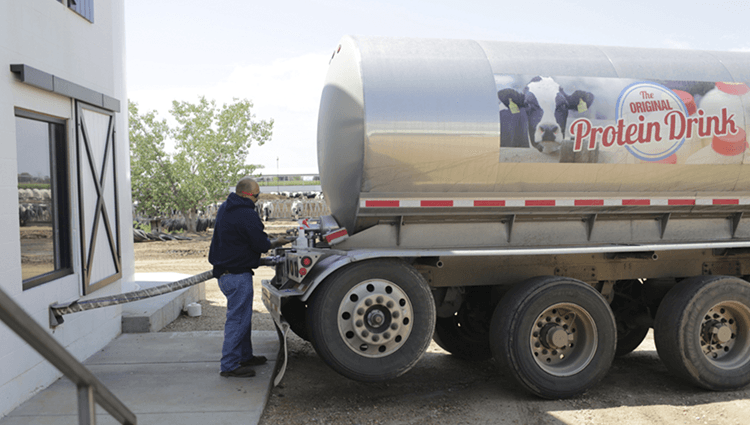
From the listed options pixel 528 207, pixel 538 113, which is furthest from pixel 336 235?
pixel 538 113

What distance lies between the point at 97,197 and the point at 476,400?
15.2 ft

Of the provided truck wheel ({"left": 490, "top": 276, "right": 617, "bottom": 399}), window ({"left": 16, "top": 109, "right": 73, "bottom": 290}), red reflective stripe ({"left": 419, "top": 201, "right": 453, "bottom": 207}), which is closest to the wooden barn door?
window ({"left": 16, "top": 109, "right": 73, "bottom": 290})

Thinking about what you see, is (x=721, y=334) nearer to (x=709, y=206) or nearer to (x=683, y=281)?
(x=683, y=281)

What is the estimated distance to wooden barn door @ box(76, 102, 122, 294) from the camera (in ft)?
20.6

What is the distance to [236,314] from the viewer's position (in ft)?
18.7

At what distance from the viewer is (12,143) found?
4.98 metres

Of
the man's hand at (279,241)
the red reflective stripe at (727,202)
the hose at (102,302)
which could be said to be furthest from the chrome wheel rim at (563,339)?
the hose at (102,302)

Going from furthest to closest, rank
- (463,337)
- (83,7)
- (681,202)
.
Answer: (463,337) → (83,7) → (681,202)

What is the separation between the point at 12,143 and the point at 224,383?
2.75 metres

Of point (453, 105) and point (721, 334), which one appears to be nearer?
point (453, 105)

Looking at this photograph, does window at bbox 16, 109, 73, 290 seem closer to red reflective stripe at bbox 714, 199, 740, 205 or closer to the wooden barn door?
the wooden barn door

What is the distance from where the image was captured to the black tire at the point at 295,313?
573 centimetres

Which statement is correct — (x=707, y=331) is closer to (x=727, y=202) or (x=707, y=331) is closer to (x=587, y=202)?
(x=727, y=202)

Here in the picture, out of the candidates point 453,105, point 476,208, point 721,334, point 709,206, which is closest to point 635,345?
point 721,334
